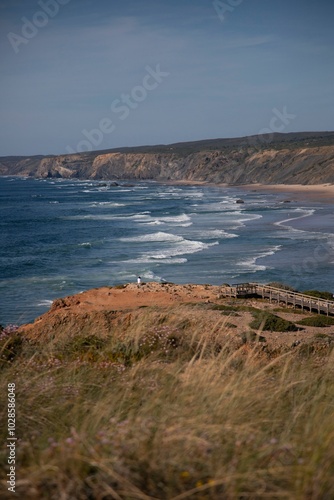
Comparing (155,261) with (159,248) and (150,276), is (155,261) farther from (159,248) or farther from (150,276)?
(159,248)

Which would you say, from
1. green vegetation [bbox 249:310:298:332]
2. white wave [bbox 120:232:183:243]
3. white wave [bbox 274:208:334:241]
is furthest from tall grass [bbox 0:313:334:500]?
white wave [bbox 120:232:183:243]

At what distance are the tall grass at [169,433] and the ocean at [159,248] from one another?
68.1ft

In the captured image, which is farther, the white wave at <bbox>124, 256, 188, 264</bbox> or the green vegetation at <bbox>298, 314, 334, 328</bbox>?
the white wave at <bbox>124, 256, 188, 264</bbox>

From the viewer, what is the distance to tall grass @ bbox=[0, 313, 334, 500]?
10.6 ft

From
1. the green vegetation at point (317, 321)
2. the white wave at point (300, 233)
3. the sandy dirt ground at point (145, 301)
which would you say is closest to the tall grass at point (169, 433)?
the sandy dirt ground at point (145, 301)

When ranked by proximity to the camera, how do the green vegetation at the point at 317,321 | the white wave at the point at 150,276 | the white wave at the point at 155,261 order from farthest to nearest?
1. the white wave at the point at 155,261
2. the white wave at the point at 150,276
3. the green vegetation at the point at 317,321

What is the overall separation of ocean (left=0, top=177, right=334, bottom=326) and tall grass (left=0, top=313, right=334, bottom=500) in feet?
68.1

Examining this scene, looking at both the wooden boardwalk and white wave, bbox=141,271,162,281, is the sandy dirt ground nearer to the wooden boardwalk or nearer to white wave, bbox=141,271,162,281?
the wooden boardwalk

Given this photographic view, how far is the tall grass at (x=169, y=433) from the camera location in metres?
3.24

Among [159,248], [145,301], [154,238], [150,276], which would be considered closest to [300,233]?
[154,238]

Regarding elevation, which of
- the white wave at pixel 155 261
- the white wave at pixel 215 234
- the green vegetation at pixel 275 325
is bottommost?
the white wave at pixel 155 261

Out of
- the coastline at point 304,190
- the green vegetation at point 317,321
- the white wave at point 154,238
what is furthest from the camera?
the coastline at point 304,190

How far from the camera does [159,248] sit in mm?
52719

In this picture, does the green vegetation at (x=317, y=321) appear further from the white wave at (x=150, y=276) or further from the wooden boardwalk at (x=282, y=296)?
the white wave at (x=150, y=276)
